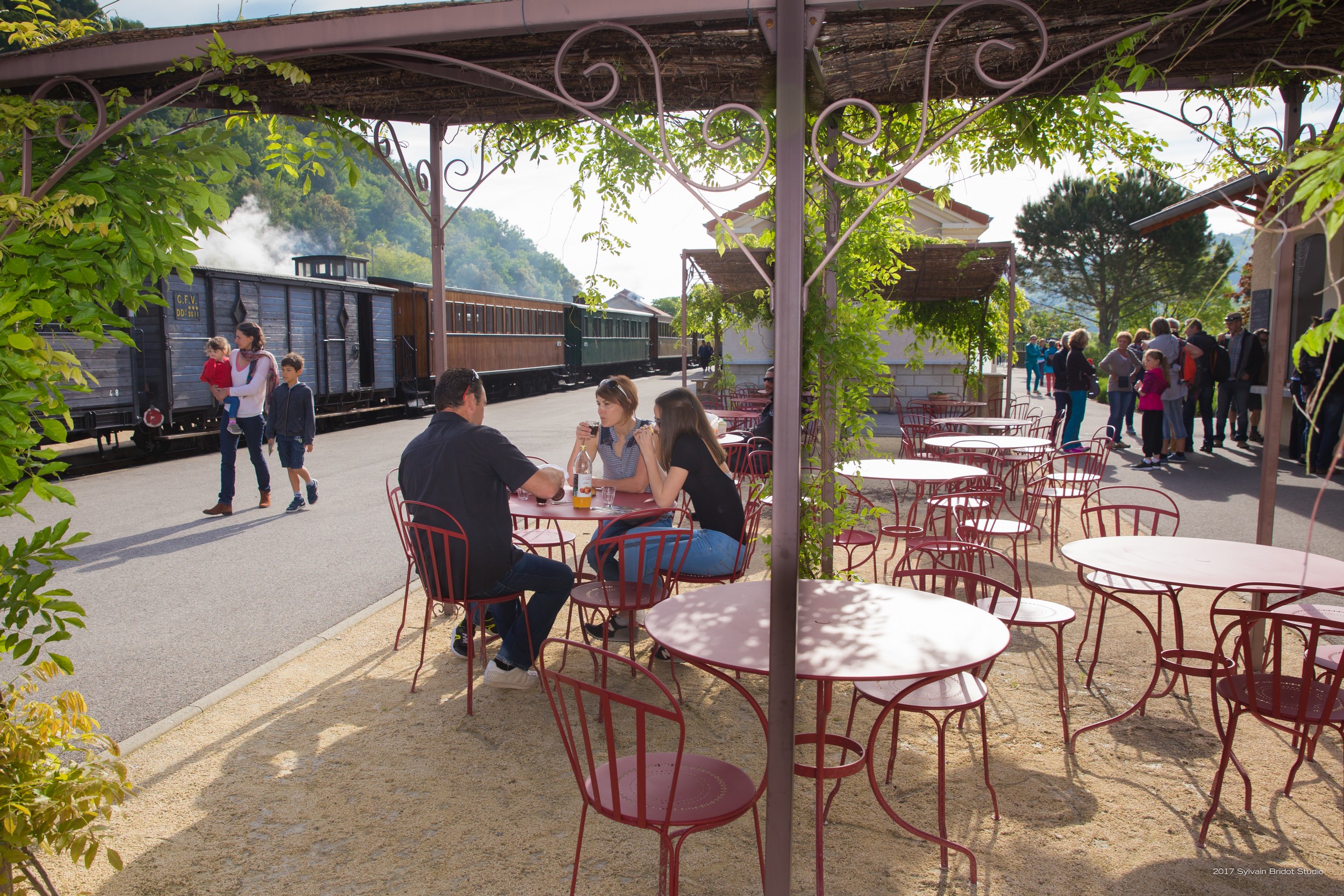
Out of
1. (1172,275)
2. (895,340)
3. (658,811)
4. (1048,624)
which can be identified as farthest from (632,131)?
(1172,275)

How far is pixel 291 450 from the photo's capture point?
8.35 metres

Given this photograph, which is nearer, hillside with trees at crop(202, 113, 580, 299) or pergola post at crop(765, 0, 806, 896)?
pergola post at crop(765, 0, 806, 896)

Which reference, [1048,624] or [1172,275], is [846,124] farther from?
[1172,275]

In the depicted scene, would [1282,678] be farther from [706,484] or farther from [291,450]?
[291,450]

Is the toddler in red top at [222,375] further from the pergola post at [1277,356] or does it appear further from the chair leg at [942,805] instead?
the pergola post at [1277,356]

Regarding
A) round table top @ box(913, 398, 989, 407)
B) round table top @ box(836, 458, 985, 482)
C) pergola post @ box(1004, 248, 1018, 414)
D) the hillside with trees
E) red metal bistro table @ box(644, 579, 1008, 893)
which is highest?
the hillside with trees

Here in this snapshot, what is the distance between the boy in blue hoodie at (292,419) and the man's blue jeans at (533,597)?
4861 mm

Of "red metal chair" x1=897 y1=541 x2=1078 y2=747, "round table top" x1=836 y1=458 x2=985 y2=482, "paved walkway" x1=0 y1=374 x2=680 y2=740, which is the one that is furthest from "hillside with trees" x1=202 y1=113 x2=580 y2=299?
"red metal chair" x1=897 y1=541 x2=1078 y2=747

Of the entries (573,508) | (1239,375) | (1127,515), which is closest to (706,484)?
(573,508)

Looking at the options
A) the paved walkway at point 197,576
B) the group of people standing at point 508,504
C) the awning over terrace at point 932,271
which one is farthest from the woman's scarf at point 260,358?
the awning over terrace at point 932,271

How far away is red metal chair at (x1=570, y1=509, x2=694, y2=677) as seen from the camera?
3.93 meters

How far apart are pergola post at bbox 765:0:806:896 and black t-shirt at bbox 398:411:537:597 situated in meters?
1.91

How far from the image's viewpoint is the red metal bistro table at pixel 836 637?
244cm

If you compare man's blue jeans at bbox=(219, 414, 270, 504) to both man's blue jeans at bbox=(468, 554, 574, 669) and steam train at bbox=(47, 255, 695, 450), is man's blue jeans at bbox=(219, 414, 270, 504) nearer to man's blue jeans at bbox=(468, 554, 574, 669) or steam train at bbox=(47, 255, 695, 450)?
steam train at bbox=(47, 255, 695, 450)
